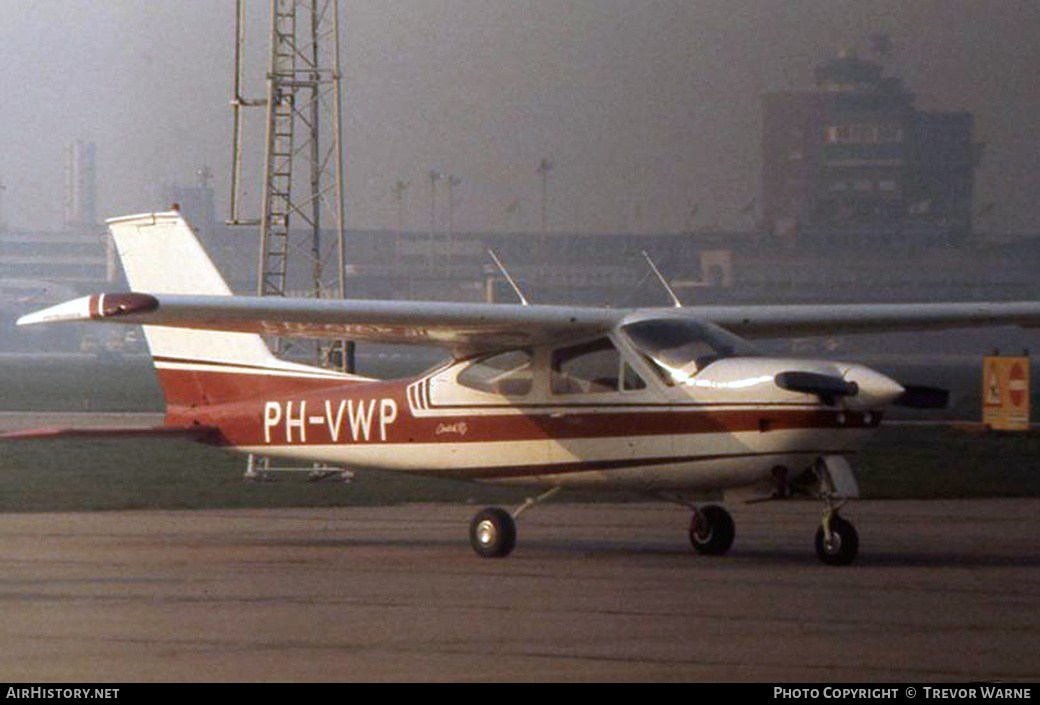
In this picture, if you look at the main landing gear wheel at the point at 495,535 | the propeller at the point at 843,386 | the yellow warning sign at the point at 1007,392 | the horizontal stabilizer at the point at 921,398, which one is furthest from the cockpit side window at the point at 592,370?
the yellow warning sign at the point at 1007,392

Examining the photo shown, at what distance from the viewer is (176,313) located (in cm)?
1152

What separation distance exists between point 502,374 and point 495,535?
123 centimetres

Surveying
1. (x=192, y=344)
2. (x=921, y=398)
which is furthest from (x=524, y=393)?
(x=192, y=344)

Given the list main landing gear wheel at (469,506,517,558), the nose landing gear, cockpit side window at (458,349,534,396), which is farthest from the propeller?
main landing gear wheel at (469,506,517,558)

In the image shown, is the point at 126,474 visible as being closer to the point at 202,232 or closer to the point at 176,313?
the point at 176,313

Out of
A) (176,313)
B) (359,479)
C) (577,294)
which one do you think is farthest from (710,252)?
(176,313)

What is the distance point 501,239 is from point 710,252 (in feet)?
27.0

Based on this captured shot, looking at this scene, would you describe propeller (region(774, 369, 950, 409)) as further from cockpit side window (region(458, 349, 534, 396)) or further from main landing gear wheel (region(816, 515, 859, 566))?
cockpit side window (region(458, 349, 534, 396))

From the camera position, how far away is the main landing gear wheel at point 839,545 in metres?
11.8

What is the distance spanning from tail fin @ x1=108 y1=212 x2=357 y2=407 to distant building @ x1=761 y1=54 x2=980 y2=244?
33421 mm

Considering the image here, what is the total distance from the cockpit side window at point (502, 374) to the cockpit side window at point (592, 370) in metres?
0.26

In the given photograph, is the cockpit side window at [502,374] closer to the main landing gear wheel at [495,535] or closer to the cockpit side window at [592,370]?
the cockpit side window at [592,370]

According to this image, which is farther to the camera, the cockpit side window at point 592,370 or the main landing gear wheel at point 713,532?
the main landing gear wheel at point 713,532

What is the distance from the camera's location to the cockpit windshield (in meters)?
12.0
